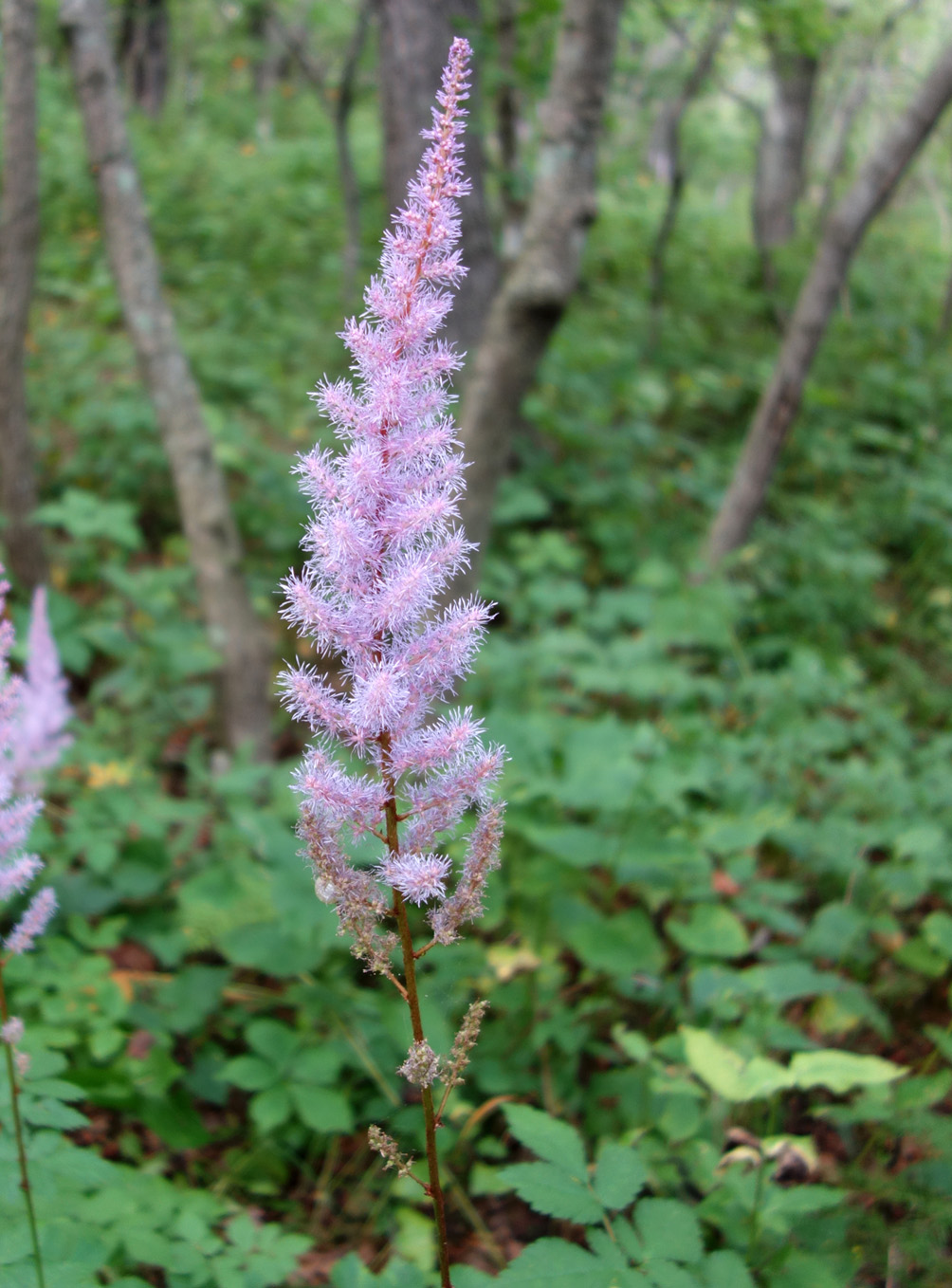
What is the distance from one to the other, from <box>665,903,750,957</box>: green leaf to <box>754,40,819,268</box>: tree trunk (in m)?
9.87

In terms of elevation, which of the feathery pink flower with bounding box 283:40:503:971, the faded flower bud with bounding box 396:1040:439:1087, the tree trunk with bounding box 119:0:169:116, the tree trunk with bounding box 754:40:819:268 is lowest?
the faded flower bud with bounding box 396:1040:439:1087

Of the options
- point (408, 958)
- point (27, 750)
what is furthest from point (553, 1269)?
point (27, 750)

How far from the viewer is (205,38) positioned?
16.5 meters

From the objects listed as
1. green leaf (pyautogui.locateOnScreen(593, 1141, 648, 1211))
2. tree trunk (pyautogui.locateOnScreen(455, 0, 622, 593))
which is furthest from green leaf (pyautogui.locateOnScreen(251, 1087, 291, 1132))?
tree trunk (pyautogui.locateOnScreen(455, 0, 622, 593))

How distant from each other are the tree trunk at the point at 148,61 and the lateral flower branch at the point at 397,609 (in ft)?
40.7

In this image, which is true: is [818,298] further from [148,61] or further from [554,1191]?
[148,61]

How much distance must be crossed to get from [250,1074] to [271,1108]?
0.11m

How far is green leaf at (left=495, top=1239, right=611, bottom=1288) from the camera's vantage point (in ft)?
4.03

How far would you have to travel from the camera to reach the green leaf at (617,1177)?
4.47 ft

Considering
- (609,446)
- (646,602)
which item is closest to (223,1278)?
(646,602)

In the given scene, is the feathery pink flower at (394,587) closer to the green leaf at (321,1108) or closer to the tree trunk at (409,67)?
the green leaf at (321,1108)

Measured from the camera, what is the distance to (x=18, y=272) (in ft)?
14.0

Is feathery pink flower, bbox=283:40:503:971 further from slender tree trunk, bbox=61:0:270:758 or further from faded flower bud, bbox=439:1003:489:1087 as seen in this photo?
slender tree trunk, bbox=61:0:270:758

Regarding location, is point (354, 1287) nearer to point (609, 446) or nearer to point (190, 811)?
point (190, 811)
